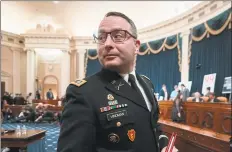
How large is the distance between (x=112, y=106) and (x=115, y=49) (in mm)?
218

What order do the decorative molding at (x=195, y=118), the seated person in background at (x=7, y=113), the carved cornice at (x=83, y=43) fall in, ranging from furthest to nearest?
the carved cornice at (x=83, y=43), the seated person in background at (x=7, y=113), the decorative molding at (x=195, y=118)

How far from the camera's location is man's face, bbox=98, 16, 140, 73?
0.97 m

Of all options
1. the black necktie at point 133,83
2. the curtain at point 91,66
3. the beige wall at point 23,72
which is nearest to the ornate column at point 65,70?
the curtain at point 91,66

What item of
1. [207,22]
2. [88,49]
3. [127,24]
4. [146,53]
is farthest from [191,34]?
[127,24]

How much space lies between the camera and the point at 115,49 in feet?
3.17

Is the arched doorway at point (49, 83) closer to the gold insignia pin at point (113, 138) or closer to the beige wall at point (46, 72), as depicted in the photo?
the beige wall at point (46, 72)

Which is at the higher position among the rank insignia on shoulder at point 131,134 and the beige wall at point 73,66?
the beige wall at point 73,66

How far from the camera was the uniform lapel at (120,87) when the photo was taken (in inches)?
38.8

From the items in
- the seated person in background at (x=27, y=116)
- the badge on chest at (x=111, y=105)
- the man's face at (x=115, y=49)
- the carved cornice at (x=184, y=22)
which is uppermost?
the carved cornice at (x=184, y=22)

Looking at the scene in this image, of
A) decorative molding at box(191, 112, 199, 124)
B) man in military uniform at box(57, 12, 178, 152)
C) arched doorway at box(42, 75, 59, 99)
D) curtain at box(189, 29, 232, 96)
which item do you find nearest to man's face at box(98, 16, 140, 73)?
man in military uniform at box(57, 12, 178, 152)

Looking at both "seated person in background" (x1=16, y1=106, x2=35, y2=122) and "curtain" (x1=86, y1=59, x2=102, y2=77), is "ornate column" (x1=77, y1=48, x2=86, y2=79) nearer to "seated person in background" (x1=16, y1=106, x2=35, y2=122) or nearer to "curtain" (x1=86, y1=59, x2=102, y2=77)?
"curtain" (x1=86, y1=59, x2=102, y2=77)

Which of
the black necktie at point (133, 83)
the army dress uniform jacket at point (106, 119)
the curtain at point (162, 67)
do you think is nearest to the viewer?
the army dress uniform jacket at point (106, 119)

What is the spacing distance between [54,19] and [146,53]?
7.92 m

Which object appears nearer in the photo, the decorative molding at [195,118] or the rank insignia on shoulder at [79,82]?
the rank insignia on shoulder at [79,82]
